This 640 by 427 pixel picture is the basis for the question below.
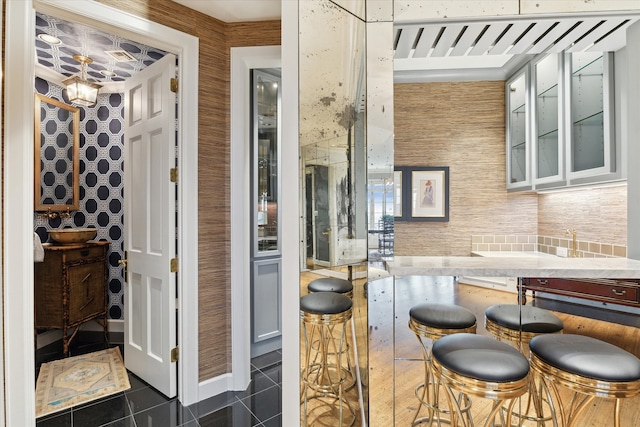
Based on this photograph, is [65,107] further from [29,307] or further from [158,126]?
[29,307]

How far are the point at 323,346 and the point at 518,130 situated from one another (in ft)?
7.76

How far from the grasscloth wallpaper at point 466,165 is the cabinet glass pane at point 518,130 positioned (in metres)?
0.08

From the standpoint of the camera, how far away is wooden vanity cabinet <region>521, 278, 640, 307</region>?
1.35m

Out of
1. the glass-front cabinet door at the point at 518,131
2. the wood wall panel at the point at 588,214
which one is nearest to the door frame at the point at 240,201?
the glass-front cabinet door at the point at 518,131

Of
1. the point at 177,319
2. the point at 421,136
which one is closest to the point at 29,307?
the point at 177,319

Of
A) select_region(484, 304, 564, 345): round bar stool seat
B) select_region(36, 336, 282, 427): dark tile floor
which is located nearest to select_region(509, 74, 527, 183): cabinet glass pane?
select_region(484, 304, 564, 345): round bar stool seat

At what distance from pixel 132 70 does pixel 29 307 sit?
2.25 metres

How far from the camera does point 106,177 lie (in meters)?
3.19

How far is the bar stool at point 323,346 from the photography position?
156cm

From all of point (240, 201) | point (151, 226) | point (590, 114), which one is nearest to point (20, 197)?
point (151, 226)

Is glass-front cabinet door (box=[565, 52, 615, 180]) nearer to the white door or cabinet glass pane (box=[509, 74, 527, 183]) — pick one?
cabinet glass pane (box=[509, 74, 527, 183])

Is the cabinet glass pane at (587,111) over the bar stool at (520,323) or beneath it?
over

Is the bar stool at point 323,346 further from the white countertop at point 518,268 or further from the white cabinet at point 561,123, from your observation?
the white cabinet at point 561,123

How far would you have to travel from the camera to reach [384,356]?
4.87 feet
